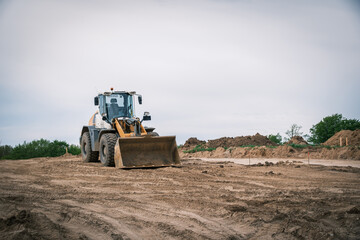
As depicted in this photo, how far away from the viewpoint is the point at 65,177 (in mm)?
9953

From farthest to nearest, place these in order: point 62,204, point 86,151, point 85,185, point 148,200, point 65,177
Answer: point 86,151, point 65,177, point 85,185, point 148,200, point 62,204

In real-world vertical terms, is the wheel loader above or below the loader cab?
below

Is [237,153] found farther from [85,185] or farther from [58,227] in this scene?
[58,227]

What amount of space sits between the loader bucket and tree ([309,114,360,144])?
127 feet

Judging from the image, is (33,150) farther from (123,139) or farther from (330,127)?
(330,127)

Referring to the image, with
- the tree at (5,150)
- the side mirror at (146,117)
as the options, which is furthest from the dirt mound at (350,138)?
the tree at (5,150)

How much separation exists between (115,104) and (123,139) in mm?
3164

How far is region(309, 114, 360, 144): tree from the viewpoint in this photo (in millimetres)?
46188

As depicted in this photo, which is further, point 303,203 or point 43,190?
point 43,190

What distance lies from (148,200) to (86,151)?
33.7 ft

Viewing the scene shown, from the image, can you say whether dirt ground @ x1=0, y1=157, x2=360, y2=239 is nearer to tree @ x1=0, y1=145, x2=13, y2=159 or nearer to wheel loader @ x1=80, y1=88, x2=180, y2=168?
wheel loader @ x1=80, y1=88, x2=180, y2=168

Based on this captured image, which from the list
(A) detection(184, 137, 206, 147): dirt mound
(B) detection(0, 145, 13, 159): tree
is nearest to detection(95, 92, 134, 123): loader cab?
(A) detection(184, 137, 206, 147): dirt mound

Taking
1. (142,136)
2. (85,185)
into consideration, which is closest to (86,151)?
(142,136)

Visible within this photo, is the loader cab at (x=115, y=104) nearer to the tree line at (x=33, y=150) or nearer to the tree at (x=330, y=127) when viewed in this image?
the tree line at (x=33, y=150)
